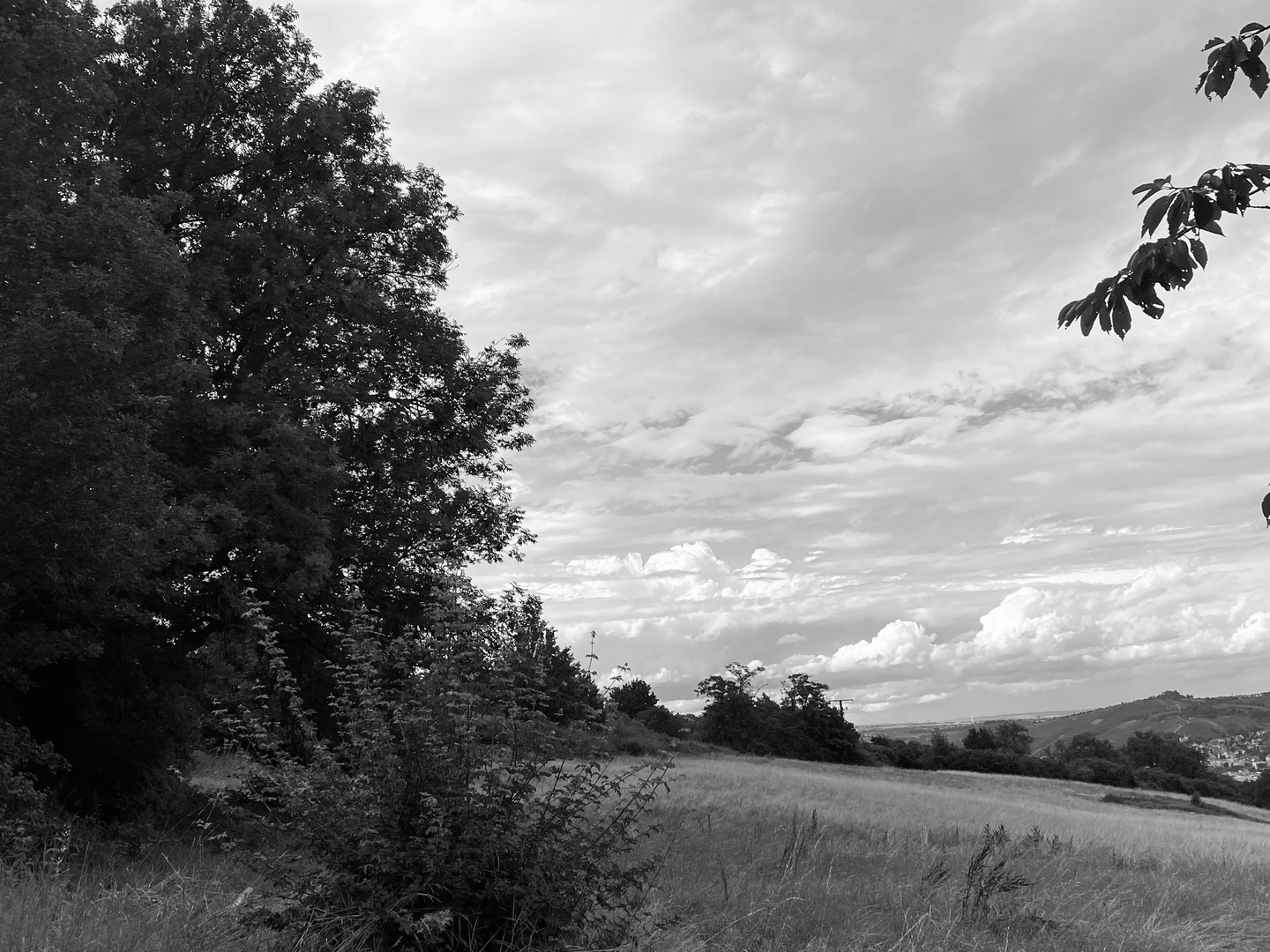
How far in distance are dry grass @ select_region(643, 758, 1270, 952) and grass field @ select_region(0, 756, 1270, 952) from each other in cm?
3

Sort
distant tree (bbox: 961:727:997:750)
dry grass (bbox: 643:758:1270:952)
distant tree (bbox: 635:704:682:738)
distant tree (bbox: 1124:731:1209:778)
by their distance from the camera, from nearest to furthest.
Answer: dry grass (bbox: 643:758:1270:952) < distant tree (bbox: 635:704:682:738) < distant tree (bbox: 1124:731:1209:778) < distant tree (bbox: 961:727:997:750)

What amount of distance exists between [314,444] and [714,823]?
28.2ft

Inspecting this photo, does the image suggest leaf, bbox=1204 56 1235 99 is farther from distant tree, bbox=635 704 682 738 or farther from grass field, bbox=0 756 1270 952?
distant tree, bbox=635 704 682 738

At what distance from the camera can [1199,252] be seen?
3551 mm

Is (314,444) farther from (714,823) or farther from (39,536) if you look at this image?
(714,823)

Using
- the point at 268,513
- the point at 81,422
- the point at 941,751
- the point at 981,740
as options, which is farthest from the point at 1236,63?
the point at 981,740

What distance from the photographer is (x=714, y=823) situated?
15.5 m

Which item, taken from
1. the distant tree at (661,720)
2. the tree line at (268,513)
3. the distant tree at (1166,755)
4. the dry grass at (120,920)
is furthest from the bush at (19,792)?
the distant tree at (1166,755)

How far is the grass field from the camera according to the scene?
5008mm

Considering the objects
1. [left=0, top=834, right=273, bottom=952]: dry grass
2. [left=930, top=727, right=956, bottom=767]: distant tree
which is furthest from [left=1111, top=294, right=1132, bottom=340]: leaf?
[left=930, top=727, right=956, bottom=767]: distant tree

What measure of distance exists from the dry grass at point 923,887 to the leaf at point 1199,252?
190 inches

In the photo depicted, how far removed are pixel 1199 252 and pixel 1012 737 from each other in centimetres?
12948

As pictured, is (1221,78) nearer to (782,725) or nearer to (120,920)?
(120,920)

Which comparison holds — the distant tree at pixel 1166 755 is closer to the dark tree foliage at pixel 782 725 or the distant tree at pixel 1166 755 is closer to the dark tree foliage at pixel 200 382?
the dark tree foliage at pixel 782 725
